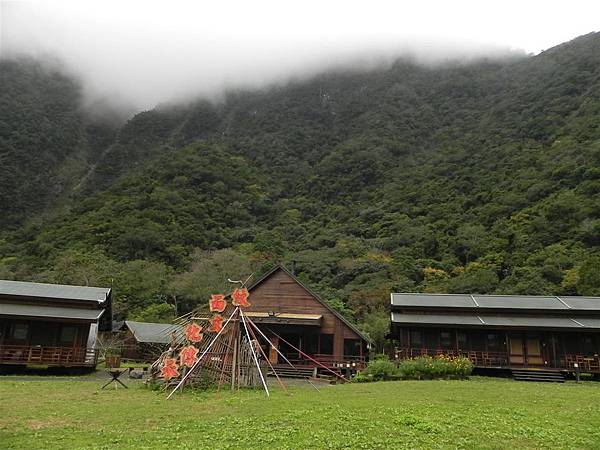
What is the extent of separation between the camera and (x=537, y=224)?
197ft

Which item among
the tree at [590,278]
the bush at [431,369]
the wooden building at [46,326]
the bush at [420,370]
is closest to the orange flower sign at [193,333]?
the bush at [420,370]

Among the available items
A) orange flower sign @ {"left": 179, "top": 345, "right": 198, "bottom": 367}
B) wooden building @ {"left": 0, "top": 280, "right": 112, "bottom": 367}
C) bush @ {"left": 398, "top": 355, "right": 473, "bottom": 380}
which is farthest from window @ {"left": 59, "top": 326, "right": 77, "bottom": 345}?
bush @ {"left": 398, "top": 355, "right": 473, "bottom": 380}

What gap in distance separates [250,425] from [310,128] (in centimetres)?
11372

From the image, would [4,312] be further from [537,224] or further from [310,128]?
[310,128]

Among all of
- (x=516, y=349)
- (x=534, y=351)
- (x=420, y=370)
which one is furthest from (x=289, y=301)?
(x=534, y=351)

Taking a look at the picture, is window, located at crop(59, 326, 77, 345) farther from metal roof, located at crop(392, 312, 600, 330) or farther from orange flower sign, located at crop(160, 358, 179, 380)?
metal roof, located at crop(392, 312, 600, 330)

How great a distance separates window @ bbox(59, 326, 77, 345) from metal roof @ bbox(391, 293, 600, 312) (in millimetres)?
18980

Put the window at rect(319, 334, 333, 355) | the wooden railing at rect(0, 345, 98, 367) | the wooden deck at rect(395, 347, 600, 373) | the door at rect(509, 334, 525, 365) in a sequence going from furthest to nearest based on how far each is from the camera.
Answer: the window at rect(319, 334, 333, 355), the door at rect(509, 334, 525, 365), the wooden deck at rect(395, 347, 600, 373), the wooden railing at rect(0, 345, 98, 367)

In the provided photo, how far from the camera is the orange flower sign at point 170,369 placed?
727 inches

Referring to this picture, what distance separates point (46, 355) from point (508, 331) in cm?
2572

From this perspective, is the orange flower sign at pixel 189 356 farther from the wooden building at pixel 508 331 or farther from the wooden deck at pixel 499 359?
the wooden deck at pixel 499 359

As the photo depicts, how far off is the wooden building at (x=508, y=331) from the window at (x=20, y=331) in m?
20.8

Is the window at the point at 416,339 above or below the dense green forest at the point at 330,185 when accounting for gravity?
below

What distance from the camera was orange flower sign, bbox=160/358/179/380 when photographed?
1845 cm
